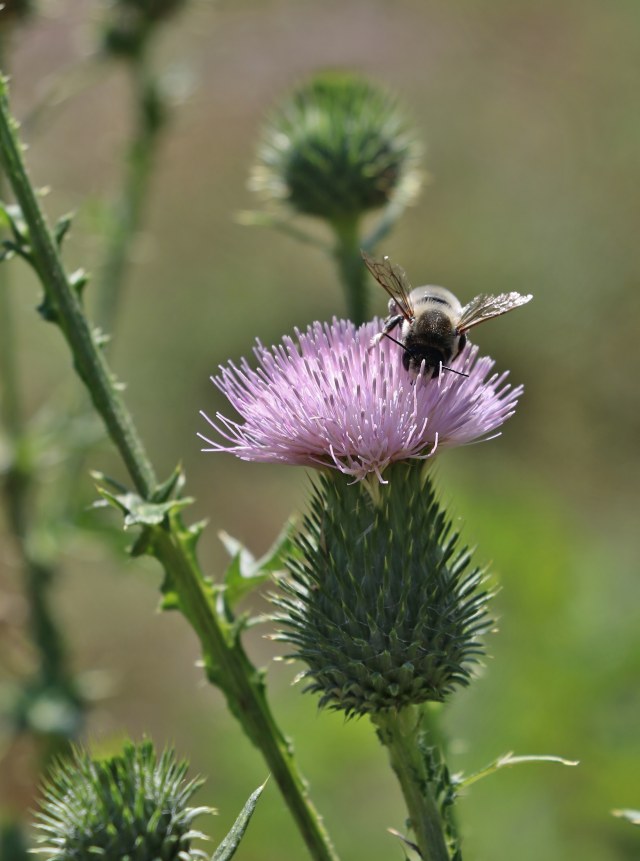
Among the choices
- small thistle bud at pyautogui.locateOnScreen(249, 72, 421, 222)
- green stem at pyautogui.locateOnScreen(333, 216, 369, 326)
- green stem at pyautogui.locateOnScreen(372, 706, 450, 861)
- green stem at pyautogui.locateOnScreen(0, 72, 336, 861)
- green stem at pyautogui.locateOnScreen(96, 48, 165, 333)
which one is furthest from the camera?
green stem at pyautogui.locateOnScreen(96, 48, 165, 333)

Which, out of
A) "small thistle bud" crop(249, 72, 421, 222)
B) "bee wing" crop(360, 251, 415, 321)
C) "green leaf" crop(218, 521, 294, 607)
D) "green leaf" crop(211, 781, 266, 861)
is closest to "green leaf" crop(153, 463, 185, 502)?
"green leaf" crop(218, 521, 294, 607)

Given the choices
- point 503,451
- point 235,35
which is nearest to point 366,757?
point 503,451

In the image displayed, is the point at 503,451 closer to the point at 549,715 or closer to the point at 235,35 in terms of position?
the point at 549,715

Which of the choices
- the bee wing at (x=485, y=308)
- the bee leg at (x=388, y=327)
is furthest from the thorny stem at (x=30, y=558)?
the bee wing at (x=485, y=308)

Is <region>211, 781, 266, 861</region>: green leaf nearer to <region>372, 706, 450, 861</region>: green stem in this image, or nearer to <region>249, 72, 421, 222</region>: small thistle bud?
<region>372, 706, 450, 861</region>: green stem

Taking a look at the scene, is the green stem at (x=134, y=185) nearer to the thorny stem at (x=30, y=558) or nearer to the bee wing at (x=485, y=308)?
the thorny stem at (x=30, y=558)

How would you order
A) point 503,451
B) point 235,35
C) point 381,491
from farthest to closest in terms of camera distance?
point 235,35, point 503,451, point 381,491

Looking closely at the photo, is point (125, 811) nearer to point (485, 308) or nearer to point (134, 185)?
point (485, 308)
